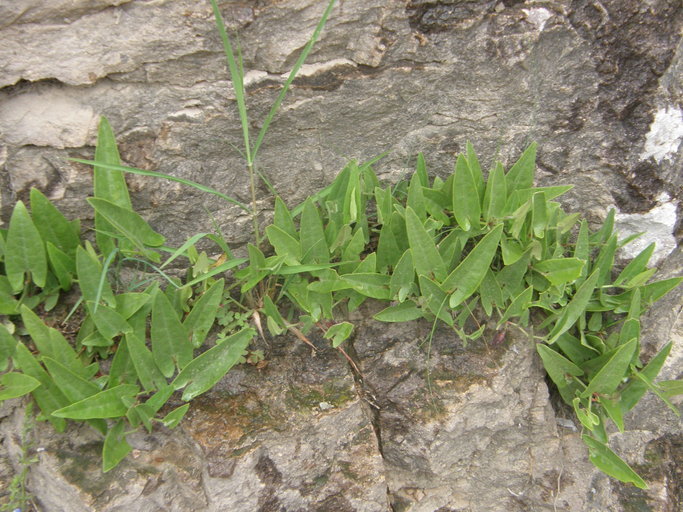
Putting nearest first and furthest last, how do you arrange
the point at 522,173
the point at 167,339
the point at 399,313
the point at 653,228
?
the point at 167,339 < the point at 399,313 < the point at 522,173 < the point at 653,228

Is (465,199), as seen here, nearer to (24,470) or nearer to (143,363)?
(143,363)

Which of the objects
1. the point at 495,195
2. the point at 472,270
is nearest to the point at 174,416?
the point at 472,270

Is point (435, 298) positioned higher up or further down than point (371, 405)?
higher up

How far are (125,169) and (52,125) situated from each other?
1.15ft

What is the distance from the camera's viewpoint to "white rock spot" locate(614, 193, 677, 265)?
7.93ft

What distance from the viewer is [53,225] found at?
6.91 ft

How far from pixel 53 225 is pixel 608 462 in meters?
2.21

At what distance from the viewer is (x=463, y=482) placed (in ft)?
7.32

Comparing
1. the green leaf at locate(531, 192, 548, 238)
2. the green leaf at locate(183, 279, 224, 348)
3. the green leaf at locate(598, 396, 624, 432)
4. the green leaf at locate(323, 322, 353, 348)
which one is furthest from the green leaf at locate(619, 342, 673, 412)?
the green leaf at locate(183, 279, 224, 348)

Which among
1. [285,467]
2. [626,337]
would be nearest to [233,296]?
[285,467]

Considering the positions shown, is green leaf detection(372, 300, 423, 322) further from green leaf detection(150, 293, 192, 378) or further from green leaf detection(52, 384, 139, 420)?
green leaf detection(52, 384, 139, 420)

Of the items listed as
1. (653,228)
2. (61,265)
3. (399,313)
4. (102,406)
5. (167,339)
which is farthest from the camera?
(653,228)

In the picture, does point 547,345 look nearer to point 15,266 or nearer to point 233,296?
point 233,296

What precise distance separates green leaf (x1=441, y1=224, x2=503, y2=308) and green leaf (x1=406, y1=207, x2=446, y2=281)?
0.06 metres
